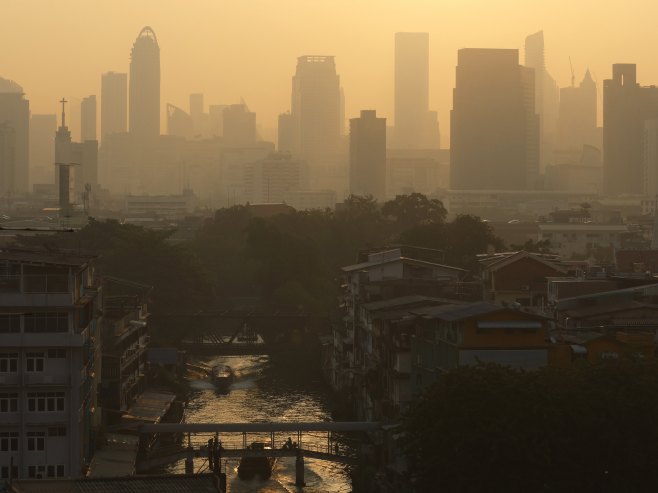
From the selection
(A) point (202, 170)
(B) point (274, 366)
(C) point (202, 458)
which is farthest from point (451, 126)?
(C) point (202, 458)

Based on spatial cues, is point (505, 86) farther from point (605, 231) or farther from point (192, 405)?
point (192, 405)

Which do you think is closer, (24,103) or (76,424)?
(76,424)

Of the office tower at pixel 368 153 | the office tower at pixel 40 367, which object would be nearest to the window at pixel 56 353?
the office tower at pixel 40 367

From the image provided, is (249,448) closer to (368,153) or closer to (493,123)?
(493,123)

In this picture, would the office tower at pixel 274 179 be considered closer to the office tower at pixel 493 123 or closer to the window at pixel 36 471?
the office tower at pixel 493 123

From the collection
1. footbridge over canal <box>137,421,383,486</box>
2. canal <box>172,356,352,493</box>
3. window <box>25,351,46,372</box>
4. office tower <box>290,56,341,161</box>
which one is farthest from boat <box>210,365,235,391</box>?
office tower <box>290,56,341,161</box>

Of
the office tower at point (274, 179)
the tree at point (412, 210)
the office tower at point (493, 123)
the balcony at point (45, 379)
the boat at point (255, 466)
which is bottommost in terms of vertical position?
the boat at point (255, 466)

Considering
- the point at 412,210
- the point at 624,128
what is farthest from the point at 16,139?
the point at 412,210

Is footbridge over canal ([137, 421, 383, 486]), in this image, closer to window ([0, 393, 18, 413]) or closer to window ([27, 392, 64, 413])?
window ([27, 392, 64, 413])
